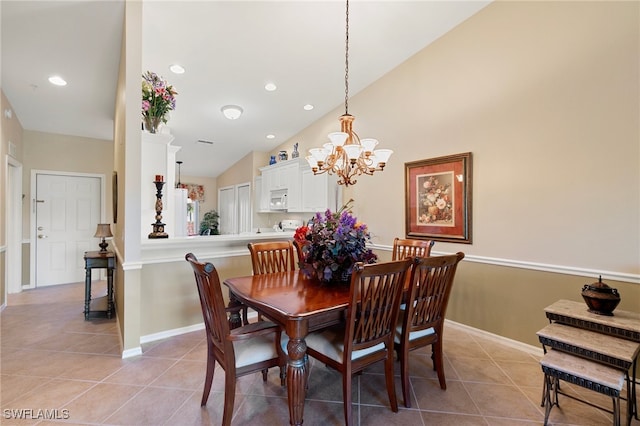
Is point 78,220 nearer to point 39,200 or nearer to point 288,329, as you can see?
point 39,200

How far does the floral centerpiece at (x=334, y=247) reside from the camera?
2.08m

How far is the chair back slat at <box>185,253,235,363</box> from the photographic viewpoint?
1.54m

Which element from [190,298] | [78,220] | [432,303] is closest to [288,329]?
[432,303]

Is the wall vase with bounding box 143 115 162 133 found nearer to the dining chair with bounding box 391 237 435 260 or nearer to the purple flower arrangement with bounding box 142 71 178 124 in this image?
the purple flower arrangement with bounding box 142 71 178 124

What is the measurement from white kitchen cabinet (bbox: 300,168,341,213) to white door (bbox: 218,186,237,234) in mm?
3109

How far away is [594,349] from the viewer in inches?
69.9

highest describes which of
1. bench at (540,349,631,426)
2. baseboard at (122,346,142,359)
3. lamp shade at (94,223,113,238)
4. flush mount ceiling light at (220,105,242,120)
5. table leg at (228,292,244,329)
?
flush mount ceiling light at (220,105,242,120)

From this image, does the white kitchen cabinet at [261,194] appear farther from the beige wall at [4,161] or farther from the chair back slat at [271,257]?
the beige wall at [4,161]

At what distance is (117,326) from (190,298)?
986 mm

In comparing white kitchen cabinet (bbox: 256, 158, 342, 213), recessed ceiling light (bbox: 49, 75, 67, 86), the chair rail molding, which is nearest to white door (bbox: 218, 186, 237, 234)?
white kitchen cabinet (bbox: 256, 158, 342, 213)

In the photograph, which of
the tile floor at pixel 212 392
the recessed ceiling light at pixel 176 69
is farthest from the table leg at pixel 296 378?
the recessed ceiling light at pixel 176 69

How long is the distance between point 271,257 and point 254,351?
1.15 meters

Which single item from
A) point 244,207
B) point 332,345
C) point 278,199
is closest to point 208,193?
point 244,207

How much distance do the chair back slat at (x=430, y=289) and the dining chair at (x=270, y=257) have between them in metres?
1.32
